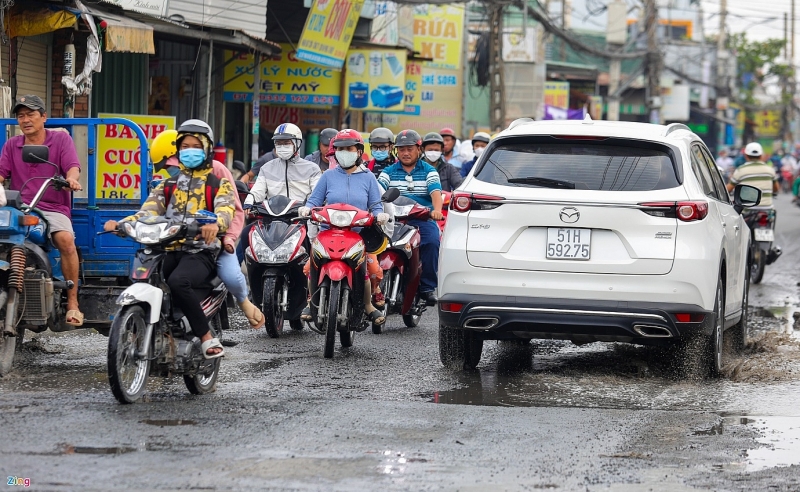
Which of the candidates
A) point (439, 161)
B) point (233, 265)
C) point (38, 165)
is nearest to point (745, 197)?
point (233, 265)

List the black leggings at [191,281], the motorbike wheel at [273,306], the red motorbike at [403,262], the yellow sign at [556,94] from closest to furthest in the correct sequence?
the black leggings at [191,281], the motorbike wheel at [273,306], the red motorbike at [403,262], the yellow sign at [556,94]

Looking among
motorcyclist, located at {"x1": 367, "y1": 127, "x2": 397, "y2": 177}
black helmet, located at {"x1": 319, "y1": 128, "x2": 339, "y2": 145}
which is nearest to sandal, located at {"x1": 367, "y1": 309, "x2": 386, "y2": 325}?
motorcyclist, located at {"x1": 367, "y1": 127, "x2": 397, "y2": 177}

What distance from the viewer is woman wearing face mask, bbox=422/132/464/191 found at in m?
13.4

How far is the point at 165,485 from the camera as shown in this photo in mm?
5344

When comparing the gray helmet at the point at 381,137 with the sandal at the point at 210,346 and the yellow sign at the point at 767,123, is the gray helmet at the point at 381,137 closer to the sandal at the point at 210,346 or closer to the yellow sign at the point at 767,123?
the sandal at the point at 210,346

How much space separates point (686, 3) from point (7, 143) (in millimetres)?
65270

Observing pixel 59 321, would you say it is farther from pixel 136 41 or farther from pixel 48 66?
pixel 48 66

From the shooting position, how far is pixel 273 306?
10.8 m

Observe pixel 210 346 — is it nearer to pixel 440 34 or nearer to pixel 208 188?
pixel 208 188

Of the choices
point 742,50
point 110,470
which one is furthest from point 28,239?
point 742,50

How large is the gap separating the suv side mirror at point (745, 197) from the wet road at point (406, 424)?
1223 millimetres

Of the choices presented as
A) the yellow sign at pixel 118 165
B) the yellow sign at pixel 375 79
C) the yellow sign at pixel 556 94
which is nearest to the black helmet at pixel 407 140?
the yellow sign at pixel 118 165

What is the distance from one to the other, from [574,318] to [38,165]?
3.79 meters

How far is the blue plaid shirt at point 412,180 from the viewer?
12094mm
